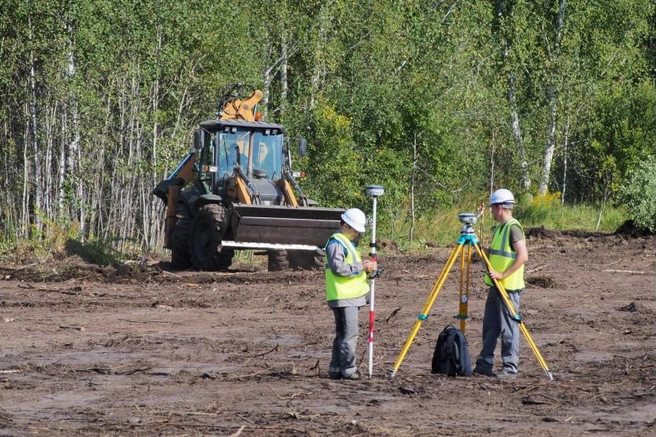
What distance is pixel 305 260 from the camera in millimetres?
22469

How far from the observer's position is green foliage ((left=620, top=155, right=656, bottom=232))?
31.5 metres

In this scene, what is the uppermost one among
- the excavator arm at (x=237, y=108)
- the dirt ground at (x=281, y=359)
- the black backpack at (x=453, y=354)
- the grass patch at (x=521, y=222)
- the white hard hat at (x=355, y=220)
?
the excavator arm at (x=237, y=108)

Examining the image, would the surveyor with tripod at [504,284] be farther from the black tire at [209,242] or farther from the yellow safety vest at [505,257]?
the black tire at [209,242]

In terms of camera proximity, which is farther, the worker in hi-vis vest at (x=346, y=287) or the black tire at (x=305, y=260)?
the black tire at (x=305, y=260)

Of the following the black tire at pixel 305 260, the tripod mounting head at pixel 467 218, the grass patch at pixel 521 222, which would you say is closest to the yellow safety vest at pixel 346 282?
the tripod mounting head at pixel 467 218

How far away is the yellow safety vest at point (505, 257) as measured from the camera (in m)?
10.9

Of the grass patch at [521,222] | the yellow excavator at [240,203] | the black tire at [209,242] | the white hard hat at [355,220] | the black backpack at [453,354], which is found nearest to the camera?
the white hard hat at [355,220]

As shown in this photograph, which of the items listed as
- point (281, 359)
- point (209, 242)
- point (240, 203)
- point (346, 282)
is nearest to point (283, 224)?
point (240, 203)

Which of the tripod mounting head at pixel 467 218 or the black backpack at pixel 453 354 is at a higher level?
the tripod mounting head at pixel 467 218

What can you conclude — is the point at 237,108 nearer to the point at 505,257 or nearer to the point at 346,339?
the point at 505,257

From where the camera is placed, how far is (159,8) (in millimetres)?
28359

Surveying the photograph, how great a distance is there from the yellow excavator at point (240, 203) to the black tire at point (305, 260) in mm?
18

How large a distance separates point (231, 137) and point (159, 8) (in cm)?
686

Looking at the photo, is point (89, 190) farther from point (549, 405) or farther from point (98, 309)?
point (549, 405)
